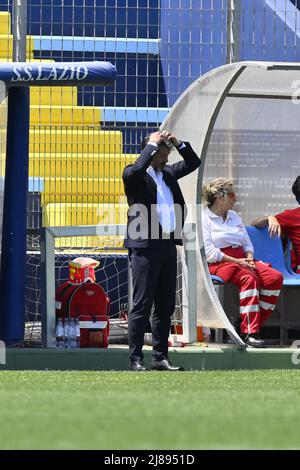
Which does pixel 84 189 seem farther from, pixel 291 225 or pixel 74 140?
pixel 291 225

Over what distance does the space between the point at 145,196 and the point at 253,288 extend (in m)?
1.70

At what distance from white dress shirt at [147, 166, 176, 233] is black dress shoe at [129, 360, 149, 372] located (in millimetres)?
992

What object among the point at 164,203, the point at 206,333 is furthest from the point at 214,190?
the point at 164,203

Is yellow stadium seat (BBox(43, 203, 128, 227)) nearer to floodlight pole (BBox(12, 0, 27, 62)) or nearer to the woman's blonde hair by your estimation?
the woman's blonde hair

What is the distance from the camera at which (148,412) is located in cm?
609

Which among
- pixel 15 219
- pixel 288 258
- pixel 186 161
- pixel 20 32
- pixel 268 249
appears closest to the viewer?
pixel 186 161

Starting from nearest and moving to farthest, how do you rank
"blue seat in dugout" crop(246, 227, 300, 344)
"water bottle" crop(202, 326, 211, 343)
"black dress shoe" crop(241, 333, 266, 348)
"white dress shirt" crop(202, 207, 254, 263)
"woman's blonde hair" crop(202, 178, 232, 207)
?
"black dress shoe" crop(241, 333, 266, 348), "water bottle" crop(202, 326, 211, 343), "white dress shirt" crop(202, 207, 254, 263), "woman's blonde hair" crop(202, 178, 232, 207), "blue seat in dugout" crop(246, 227, 300, 344)

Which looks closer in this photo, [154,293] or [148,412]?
[148,412]

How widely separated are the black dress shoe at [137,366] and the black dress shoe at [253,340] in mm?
1407

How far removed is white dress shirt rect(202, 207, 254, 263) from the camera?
35.8 feet

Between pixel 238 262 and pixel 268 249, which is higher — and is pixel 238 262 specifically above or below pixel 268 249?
below

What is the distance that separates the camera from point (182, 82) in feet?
41.3

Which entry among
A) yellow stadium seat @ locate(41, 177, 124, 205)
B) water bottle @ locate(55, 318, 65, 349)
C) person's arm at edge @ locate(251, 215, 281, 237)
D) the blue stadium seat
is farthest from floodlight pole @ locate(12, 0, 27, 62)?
the blue stadium seat
